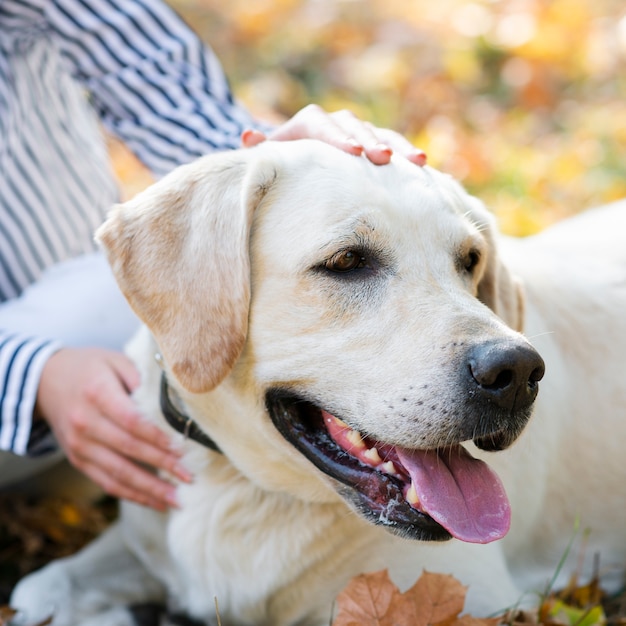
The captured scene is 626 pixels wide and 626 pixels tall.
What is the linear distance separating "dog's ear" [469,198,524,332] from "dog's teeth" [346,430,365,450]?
2.20 ft

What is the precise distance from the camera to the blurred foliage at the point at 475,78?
5.78 meters

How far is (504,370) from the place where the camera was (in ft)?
6.94

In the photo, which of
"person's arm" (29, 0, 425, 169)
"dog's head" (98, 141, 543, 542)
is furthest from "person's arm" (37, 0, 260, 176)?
"dog's head" (98, 141, 543, 542)

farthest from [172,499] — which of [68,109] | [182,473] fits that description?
[68,109]

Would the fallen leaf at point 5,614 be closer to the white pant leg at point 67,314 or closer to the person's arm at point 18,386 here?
the person's arm at point 18,386

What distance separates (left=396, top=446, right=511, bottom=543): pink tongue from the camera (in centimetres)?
223

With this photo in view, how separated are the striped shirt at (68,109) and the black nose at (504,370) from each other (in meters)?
1.67

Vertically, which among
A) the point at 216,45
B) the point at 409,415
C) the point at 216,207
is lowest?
the point at 216,45

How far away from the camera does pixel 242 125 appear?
11.6 ft

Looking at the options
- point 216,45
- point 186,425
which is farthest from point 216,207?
point 216,45

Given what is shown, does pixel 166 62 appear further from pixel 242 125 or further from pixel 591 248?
pixel 591 248

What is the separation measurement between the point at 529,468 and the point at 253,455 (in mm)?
941

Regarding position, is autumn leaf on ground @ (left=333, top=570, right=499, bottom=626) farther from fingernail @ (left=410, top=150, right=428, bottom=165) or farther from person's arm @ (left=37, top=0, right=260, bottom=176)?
person's arm @ (left=37, top=0, right=260, bottom=176)

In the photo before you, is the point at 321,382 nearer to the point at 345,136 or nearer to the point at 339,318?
the point at 339,318
